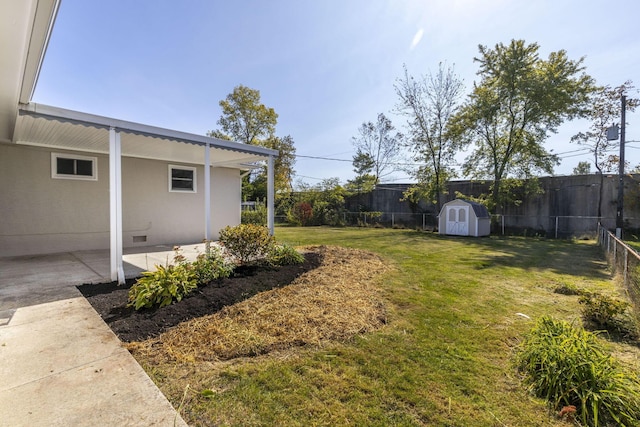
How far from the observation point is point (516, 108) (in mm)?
14828

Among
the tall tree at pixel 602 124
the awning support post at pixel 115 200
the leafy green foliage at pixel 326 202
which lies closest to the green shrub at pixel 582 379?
the awning support post at pixel 115 200

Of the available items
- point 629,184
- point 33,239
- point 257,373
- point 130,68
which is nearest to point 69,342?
point 257,373

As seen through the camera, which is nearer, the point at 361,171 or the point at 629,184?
the point at 629,184

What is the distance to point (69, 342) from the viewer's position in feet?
9.21

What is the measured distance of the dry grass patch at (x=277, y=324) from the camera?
2.77 metres

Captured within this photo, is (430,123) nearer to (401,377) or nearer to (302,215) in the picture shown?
(302,215)

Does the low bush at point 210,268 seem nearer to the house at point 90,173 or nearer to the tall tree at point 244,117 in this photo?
the house at point 90,173

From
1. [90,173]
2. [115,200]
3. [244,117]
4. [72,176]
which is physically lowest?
[115,200]

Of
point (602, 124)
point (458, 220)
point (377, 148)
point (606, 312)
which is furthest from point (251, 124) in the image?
point (606, 312)

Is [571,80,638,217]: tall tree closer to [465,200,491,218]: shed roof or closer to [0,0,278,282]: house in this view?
[465,200,491,218]: shed roof

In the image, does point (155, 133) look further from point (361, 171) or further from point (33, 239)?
point (361, 171)

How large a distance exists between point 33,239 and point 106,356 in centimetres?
659

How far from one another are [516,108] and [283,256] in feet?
50.0

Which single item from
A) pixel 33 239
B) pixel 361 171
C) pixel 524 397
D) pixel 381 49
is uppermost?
pixel 381 49
